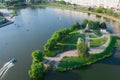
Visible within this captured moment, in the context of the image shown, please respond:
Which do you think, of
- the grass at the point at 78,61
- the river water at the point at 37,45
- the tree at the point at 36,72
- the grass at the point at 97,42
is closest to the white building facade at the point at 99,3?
the river water at the point at 37,45

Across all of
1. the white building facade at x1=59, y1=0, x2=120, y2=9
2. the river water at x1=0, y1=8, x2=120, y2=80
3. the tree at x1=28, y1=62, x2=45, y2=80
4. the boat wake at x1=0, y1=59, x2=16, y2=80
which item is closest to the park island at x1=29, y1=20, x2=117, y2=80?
the tree at x1=28, y1=62, x2=45, y2=80

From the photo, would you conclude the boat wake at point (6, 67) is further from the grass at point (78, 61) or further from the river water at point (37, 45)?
the grass at point (78, 61)

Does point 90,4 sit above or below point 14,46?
above

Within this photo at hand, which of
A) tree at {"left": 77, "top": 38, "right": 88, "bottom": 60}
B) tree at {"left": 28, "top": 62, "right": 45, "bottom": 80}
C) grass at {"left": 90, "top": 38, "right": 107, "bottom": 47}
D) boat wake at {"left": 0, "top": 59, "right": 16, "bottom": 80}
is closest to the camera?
tree at {"left": 28, "top": 62, "right": 45, "bottom": 80}

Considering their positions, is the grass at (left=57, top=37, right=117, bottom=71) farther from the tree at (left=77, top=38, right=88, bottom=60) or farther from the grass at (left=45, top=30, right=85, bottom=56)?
the grass at (left=45, top=30, right=85, bottom=56)

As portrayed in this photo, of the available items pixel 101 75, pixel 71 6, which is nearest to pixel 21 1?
pixel 71 6

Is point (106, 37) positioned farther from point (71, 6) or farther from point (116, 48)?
point (71, 6)
